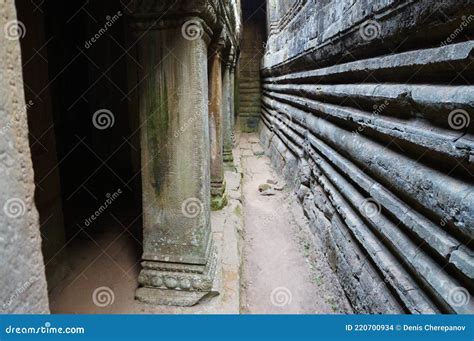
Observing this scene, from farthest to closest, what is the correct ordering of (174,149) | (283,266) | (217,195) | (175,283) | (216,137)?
(216,137) → (217,195) → (283,266) → (175,283) → (174,149)

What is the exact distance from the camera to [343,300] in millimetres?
3365

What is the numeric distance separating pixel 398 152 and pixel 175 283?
6.92 feet

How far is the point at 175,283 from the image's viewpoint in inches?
104

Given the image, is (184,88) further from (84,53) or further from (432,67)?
(84,53)

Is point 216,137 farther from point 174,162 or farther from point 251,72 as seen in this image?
point 251,72

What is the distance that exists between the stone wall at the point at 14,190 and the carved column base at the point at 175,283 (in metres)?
1.68

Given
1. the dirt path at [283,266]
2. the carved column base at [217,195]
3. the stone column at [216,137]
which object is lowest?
the dirt path at [283,266]

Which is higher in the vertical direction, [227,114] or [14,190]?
[14,190]

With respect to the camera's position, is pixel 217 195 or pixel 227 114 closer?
pixel 217 195

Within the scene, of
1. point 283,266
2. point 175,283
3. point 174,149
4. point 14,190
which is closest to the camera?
point 14,190

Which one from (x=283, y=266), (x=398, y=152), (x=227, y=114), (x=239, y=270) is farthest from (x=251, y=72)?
(x=398, y=152)

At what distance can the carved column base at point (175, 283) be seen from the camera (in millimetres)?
2602

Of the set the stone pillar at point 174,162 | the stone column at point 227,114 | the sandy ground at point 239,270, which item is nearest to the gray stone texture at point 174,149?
the stone pillar at point 174,162

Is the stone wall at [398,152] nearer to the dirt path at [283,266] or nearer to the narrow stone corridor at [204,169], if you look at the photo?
the narrow stone corridor at [204,169]
